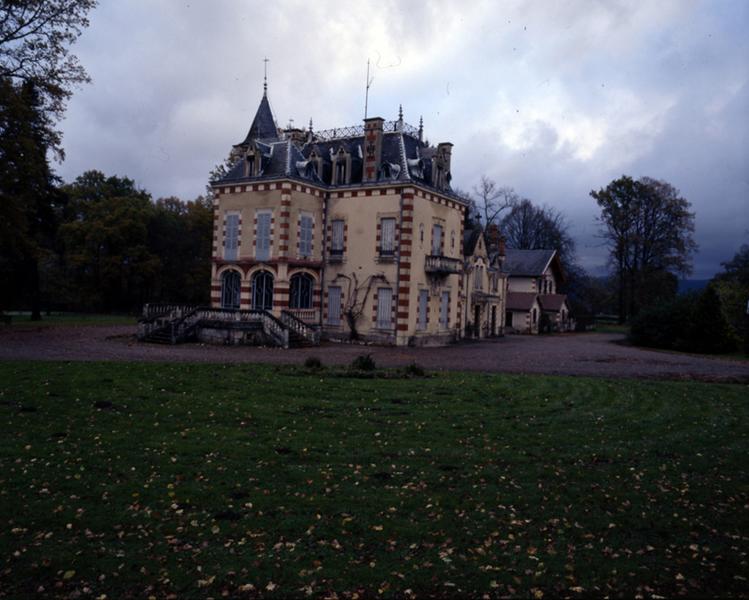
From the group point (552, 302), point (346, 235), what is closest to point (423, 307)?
point (346, 235)

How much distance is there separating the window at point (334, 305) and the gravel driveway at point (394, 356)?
126 inches

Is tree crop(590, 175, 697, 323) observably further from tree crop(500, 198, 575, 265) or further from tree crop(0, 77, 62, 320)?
tree crop(0, 77, 62, 320)

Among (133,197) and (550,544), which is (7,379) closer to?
(550,544)

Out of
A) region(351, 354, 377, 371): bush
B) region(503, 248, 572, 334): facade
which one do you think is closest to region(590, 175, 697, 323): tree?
region(503, 248, 572, 334): facade

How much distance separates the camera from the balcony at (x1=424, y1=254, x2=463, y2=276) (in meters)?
32.7

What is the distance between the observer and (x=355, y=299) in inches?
1284

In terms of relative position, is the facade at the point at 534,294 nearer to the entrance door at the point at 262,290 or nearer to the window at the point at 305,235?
the window at the point at 305,235

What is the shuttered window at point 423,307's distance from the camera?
3259 centimetres

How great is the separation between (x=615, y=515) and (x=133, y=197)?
56.7 m

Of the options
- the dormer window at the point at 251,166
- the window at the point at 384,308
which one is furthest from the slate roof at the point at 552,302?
the dormer window at the point at 251,166

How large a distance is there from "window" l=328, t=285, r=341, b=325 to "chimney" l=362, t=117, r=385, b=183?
617cm

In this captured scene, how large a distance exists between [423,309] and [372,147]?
9141 millimetres

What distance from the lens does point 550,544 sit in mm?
7051

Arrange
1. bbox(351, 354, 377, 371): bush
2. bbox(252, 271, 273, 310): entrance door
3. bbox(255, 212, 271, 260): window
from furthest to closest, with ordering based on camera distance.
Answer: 1. bbox(252, 271, 273, 310): entrance door
2. bbox(255, 212, 271, 260): window
3. bbox(351, 354, 377, 371): bush
